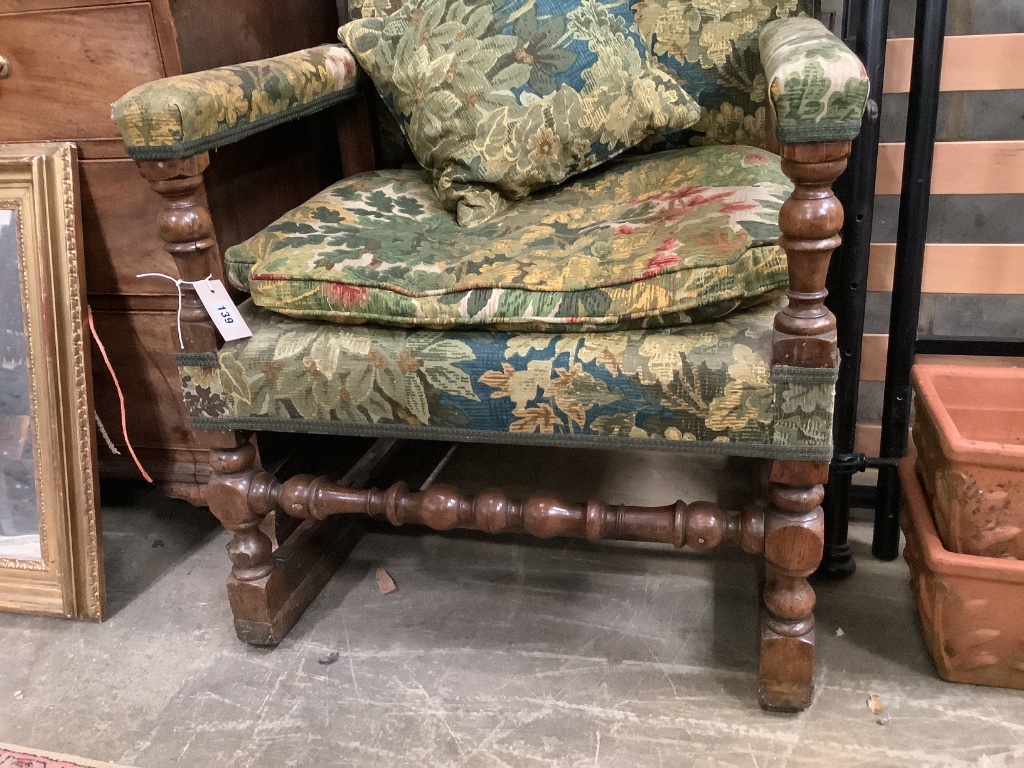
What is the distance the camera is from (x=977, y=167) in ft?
4.21

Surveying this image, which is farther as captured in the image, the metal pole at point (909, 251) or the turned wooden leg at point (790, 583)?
the metal pole at point (909, 251)

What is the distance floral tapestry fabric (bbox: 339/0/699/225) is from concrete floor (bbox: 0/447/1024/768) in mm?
568

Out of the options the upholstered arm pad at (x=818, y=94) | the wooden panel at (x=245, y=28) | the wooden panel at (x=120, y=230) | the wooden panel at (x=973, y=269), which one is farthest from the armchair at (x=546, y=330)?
the wooden panel at (x=973, y=269)

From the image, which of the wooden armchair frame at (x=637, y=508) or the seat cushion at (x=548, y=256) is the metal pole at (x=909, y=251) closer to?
the seat cushion at (x=548, y=256)

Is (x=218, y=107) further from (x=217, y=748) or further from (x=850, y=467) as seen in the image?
(x=850, y=467)

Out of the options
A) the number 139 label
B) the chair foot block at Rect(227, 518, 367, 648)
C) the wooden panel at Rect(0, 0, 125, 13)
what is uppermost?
the wooden panel at Rect(0, 0, 125, 13)

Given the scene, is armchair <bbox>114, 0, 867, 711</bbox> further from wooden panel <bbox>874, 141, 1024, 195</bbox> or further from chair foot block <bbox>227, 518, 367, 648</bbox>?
wooden panel <bbox>874, 141, 1024, 195</bbox>

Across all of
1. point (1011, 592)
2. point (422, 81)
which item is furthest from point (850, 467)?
point (422, 81)

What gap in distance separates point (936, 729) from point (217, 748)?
84cm

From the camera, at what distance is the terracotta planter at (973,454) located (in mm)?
992

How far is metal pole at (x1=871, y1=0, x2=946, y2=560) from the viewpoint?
110 cm

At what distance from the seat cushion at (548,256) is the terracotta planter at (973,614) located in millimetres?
408

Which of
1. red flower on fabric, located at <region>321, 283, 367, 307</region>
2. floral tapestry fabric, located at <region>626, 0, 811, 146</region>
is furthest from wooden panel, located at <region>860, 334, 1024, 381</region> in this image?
red flower on fabric, located at <region>321, 283, 367, 307</region>

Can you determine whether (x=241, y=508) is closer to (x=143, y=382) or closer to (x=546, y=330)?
(x=143, y=382)
